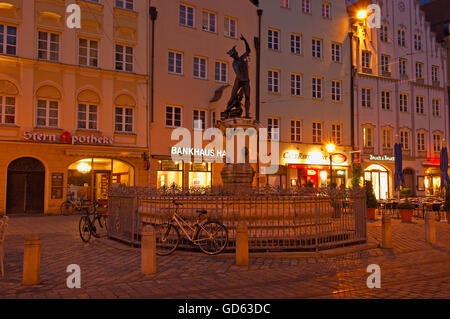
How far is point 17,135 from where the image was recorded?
2127 cm

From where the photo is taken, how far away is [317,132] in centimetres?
3303

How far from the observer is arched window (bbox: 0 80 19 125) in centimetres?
2103

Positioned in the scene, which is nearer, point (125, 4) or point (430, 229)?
point (430, 229)

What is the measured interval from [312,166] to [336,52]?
389 inches

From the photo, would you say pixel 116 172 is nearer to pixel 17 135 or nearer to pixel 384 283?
pixel 17 135

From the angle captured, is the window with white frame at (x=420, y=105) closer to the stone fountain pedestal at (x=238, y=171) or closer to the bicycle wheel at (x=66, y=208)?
the stone fountain pedestal at (x=238, y=171)

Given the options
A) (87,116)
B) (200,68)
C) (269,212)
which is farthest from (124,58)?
(269,212)

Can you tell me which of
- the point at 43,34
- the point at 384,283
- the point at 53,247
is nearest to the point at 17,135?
the point at 43,34

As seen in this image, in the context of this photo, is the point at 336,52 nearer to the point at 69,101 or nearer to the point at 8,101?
the point at 69,101

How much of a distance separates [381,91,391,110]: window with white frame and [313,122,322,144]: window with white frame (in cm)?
672

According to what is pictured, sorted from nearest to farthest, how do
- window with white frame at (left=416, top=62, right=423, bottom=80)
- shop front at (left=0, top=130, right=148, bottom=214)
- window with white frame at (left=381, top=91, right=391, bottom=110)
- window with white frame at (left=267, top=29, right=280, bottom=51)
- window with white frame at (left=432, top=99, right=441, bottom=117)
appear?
shop front at (left=0, top=130, right=148, bottom=214) → window with white frame at (left=267, top=29, right=280, bottom=51) → window with white frame at (left=381, top=91, right=391, bottom=110) → window with white frame at (left=416, top=62, right=423, bottom=80) → window with white frame at (left=432, top=99, right=441, bottom=117)

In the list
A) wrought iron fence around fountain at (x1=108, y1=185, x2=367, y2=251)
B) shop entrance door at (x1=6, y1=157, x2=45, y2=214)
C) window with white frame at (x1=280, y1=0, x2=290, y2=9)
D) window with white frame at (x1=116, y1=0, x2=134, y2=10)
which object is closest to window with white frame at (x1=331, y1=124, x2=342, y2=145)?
window with white frame at (x1=280, y1=0, x2=290, y2=9)

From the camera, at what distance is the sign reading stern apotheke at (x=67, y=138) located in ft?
70.4

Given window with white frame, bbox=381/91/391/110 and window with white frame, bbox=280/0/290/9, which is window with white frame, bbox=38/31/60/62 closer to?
window with white frame, bbox=280/0/290/9
